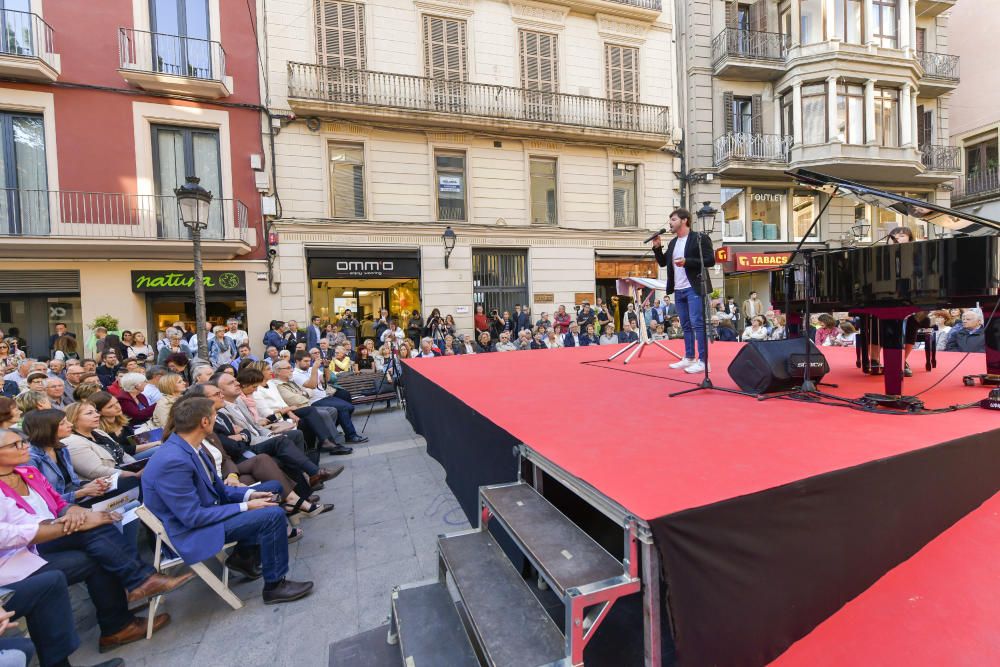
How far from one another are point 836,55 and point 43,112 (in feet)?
73.8

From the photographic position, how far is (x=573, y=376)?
471 centimetres

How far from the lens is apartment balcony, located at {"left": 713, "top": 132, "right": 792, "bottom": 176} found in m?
15.2

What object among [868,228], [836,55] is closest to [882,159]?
[868,228]

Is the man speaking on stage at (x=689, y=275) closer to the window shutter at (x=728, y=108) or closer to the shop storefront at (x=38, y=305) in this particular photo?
the shop storefront at (x=38, y=305)

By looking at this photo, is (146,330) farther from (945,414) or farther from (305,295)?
(945,414)

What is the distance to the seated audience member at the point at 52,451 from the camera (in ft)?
9.49

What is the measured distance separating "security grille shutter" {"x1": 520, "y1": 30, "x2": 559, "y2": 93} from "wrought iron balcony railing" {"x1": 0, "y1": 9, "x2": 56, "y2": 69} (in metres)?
11.6

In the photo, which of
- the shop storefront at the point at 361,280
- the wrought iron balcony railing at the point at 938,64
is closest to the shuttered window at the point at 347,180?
the shop storefront at the point at 361,280

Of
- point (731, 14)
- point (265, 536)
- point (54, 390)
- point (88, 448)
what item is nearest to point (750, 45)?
point (731, 14)

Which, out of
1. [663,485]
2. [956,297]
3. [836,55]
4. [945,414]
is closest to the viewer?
[663,485]

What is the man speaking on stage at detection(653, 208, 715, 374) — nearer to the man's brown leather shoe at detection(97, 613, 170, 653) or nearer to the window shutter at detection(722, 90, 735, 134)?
the man's brown leather shoe at detection(97, 613, 170, 653)

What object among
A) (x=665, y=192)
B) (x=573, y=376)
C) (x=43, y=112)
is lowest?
(x=573, y=376)

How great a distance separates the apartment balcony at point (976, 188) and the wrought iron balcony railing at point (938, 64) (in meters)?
4.25

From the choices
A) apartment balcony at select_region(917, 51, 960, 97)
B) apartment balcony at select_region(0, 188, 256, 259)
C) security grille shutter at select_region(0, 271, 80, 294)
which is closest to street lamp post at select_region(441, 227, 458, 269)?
apartment balcony at select_region(0, 188, 256, 259)
